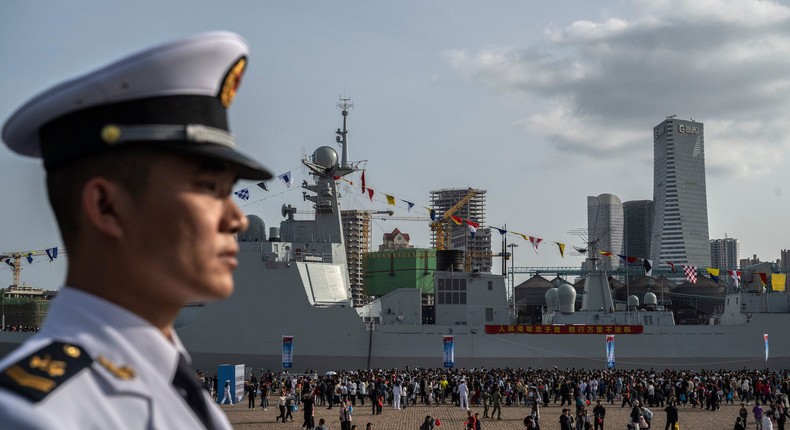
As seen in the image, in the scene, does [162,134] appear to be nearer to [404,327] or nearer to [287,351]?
[287,351]

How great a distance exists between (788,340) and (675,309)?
4059cm

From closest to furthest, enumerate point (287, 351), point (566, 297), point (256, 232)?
point (287, 351)
point (256, 232)
point (566, 297)

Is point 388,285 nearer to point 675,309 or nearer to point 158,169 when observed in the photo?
point 675,309

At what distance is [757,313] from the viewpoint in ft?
117

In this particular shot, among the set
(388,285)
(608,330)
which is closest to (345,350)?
(608,330)

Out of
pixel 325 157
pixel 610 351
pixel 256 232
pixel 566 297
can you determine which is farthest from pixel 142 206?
pixel 566 297

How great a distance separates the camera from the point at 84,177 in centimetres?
A: 142

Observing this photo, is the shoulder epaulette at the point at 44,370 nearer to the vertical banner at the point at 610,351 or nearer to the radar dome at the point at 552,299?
the vertical banner at the point at 610,351

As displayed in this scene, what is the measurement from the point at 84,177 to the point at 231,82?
1.17ft

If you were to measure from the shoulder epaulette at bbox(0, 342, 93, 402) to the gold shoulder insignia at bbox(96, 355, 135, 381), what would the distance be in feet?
0.07

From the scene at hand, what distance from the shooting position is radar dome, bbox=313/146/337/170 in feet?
123

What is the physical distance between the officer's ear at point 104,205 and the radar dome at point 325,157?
3620 cm

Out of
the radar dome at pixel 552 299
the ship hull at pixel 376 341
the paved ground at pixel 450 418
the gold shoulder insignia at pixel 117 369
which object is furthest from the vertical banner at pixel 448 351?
the gold shoulder insignia at pixel 117 369

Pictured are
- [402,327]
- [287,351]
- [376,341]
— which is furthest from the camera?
[402,327]
